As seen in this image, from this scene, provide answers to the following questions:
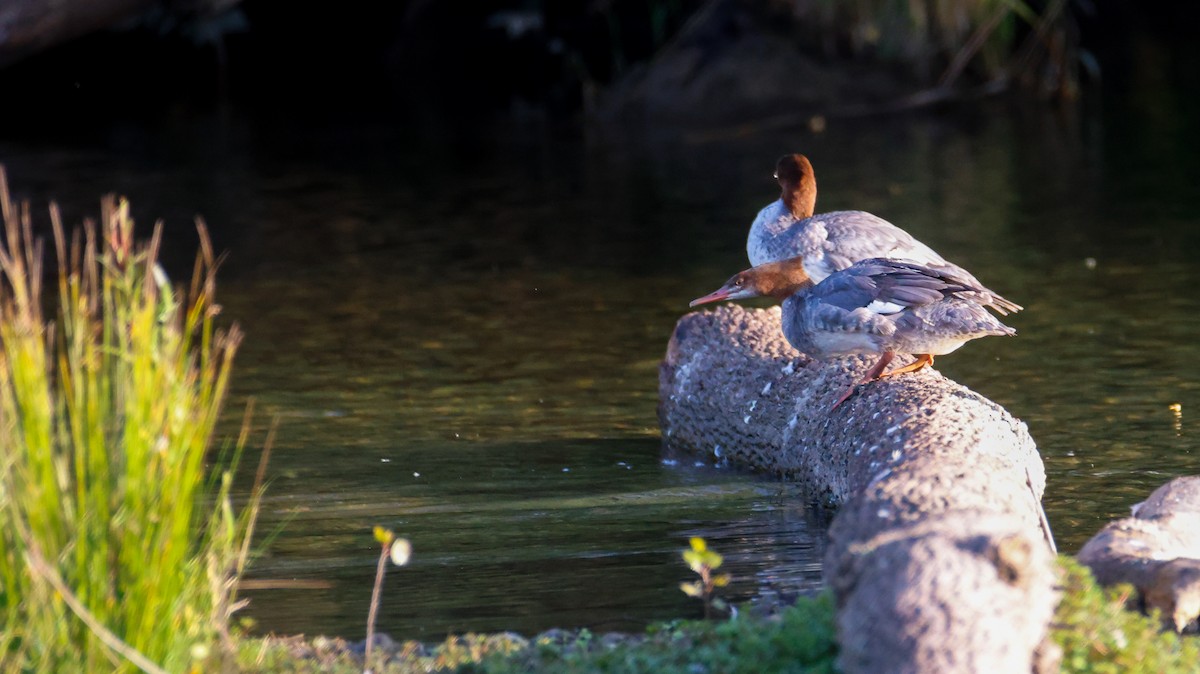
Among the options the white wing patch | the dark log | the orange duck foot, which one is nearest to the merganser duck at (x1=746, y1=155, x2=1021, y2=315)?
the orange duck foot

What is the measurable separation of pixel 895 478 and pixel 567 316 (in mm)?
5143

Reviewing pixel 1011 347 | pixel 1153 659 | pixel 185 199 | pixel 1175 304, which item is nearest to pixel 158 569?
pixel 1153 659

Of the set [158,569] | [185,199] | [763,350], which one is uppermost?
[158,569]

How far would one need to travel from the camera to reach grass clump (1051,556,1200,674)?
4.02 m

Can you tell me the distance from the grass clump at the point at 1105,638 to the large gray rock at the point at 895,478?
0.38 feet

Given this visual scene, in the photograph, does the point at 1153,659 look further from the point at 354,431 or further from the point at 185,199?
the point at 185,199

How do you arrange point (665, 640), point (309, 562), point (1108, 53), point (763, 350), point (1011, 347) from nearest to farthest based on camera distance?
1. point (665, 640)
2. point (309, 562)
3. point (763, 350)
4. point (1011, 347)
5. point (1108, 53)

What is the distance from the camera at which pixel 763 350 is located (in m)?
7.15

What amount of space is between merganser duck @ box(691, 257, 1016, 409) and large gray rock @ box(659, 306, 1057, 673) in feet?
0.60

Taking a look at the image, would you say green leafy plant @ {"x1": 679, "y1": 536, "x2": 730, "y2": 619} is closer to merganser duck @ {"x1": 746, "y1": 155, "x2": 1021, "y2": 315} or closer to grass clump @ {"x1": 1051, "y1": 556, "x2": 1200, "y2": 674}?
grass clump @ {"x1": 1051, "y1": 556, "x2": 1200, "y2": 674}

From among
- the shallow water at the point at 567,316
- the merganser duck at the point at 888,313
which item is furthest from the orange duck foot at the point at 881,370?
the shallow water at the point at 567,316

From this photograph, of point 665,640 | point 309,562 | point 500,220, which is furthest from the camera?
point 500,220

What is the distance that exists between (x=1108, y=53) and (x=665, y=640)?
738 inches

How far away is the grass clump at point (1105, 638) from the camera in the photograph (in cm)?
402
